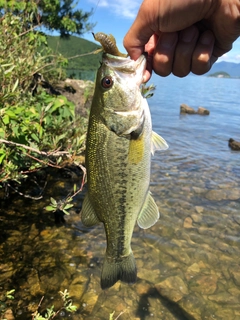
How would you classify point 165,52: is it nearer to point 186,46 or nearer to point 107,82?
point 186,46

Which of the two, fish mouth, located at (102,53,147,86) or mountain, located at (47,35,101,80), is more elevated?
mountain, located at (47,35,101,80)

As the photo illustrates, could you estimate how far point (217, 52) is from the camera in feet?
10.4

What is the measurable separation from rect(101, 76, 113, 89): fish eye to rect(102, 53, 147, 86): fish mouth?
0.09 metres

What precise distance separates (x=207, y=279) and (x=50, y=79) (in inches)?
483

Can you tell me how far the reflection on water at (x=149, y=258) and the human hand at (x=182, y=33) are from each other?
3.85 m

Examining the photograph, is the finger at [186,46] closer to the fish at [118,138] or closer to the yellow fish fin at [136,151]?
the fish at [118,138]

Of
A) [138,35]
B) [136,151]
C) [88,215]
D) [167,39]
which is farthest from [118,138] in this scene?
[167,39]

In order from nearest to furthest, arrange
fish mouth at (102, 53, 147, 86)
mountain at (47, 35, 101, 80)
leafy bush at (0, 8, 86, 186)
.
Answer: fish mouth at (102, 53, 147, 86), leafy bush at (0, 8, 86, 186), mountain at (47, 35, 101, 80)

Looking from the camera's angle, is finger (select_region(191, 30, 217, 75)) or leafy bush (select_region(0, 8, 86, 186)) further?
leafy bush (select_region(0, 8, 86, 186))

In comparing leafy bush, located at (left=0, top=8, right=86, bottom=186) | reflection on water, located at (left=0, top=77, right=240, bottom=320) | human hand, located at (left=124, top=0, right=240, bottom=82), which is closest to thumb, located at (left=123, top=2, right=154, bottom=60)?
human hand, located at (left=124, top=0, right=240, bottom=82)

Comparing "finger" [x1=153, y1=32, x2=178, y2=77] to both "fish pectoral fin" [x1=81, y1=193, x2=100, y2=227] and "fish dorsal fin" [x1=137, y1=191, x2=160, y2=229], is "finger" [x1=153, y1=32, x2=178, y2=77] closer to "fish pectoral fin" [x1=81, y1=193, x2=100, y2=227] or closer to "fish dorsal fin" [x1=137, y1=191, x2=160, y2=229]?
"fish dorsal fin" [x1=137, y1=191, x2=160, y2=229]

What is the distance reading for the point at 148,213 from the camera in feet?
9.43

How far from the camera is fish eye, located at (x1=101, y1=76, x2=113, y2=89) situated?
2520mm

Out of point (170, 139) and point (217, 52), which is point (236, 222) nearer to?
point (217, 52)
